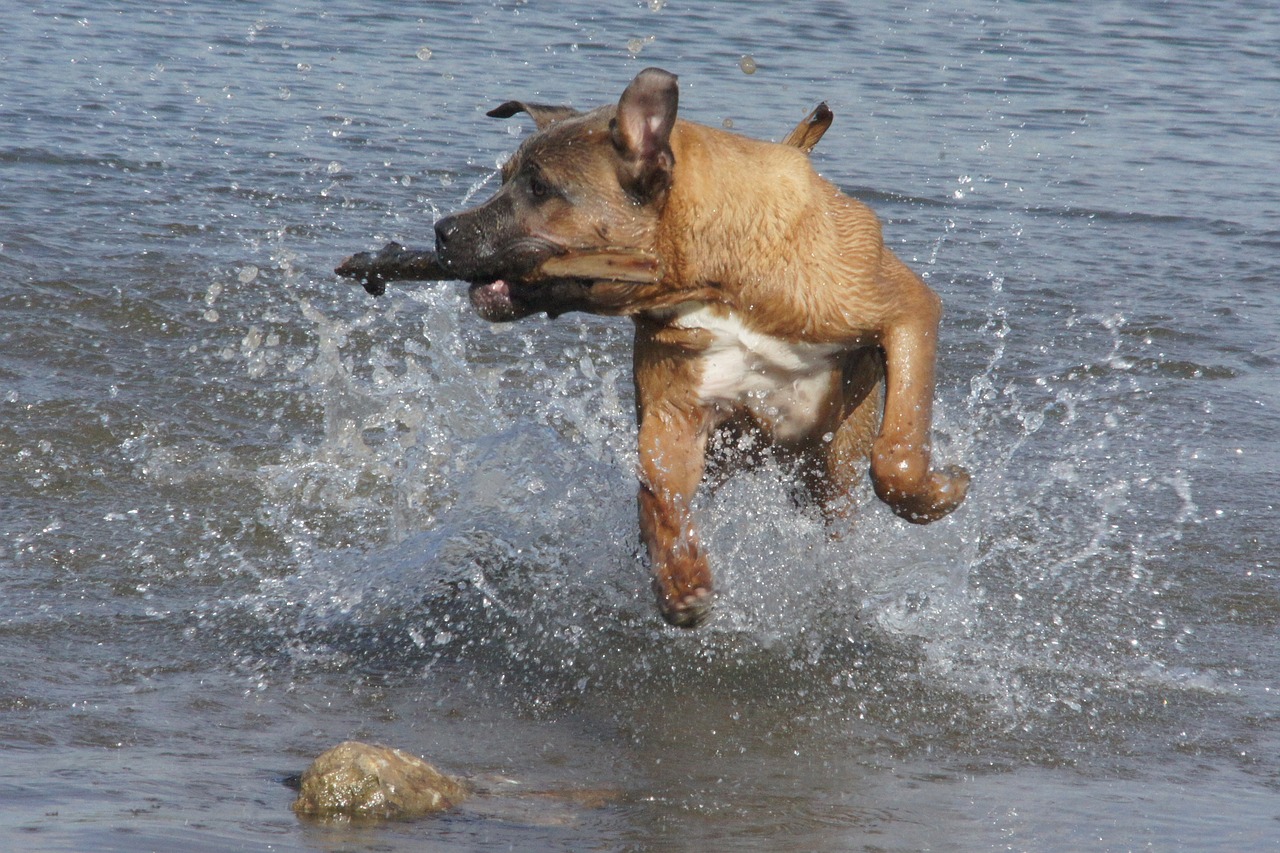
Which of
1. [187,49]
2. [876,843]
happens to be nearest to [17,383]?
[876,843]

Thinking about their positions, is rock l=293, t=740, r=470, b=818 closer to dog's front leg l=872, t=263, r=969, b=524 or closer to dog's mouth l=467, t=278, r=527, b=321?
dog's mouth l=467, t=278, r=527, b=321

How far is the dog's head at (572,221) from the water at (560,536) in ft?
4.16

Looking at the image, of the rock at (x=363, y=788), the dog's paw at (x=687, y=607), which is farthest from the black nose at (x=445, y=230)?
the rock at (x=363, y=788)

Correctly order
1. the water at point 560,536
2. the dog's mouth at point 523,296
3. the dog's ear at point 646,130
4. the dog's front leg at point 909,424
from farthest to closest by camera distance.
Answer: the dog's front leg at point 909,424, the dog's mouth at point 523,296, the dog's ear at point 646,130, the water at point 560,536

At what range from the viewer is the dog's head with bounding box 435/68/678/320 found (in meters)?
4.20

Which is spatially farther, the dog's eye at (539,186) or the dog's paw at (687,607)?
the dog's paw at (687,607)

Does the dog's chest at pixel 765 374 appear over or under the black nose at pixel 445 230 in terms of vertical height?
under

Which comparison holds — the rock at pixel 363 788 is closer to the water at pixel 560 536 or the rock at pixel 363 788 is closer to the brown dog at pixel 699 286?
the water at pixel 560 536

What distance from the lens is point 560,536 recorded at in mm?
5672

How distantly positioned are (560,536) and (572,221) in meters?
1.72

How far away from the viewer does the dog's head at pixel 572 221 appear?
165 inches

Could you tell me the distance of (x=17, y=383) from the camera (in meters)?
7.16

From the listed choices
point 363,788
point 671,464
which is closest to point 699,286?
point 671,464

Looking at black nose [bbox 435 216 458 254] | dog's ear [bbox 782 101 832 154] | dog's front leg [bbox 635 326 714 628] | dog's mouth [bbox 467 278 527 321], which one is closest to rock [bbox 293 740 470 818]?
dog's front leg [bbox 635 326 714 628]
